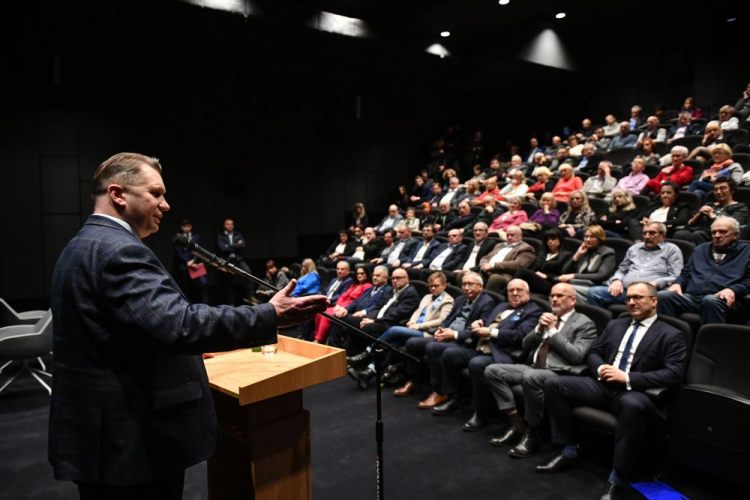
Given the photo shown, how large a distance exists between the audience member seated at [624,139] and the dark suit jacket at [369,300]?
445cm

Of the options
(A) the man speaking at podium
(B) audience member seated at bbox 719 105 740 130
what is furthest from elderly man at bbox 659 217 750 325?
(B) audience member seated at bbox 719 105 740 130

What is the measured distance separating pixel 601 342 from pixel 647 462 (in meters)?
0.64

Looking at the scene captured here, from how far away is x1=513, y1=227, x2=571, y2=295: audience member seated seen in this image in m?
4.01

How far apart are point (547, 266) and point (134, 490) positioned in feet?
12.4

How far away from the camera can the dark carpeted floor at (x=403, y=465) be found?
2.36 m

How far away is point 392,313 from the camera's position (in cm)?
427

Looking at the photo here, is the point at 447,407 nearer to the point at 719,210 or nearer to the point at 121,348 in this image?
the point at 719,210

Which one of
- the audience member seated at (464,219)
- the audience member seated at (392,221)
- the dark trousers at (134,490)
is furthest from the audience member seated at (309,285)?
the dark trousers at (134,490)

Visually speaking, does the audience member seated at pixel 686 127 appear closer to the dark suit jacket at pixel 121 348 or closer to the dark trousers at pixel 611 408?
the dark trousers at pixel 611 408

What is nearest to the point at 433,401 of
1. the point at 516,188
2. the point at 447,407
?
the point at 447,407

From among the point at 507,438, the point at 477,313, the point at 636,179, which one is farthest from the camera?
the point at 636,179

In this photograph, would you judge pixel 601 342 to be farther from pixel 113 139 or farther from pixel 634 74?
pixel 634 74

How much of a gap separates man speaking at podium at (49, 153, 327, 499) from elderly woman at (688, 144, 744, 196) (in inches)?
182

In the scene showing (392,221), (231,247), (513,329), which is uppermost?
(392,221)
